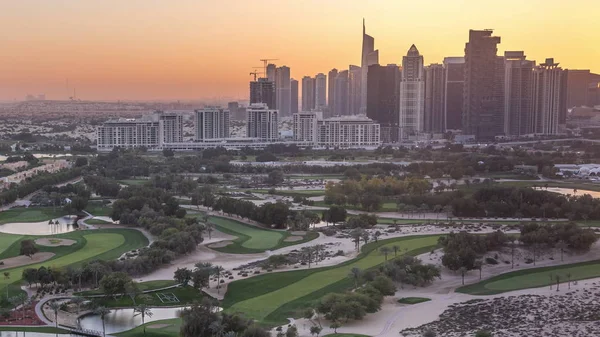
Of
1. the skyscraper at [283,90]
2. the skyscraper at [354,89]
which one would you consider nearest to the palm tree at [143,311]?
the skyscraper at [354,89]

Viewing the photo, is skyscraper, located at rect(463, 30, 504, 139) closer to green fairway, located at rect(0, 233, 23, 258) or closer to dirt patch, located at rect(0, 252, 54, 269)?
green fairway, located at rect(0, 233, 23, 258)

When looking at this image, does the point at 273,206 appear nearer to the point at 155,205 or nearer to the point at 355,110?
the point at 155,205

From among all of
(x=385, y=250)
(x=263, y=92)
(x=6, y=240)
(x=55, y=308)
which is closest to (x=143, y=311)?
(x=55, y=308)

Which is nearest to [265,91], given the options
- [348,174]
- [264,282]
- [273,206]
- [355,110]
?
[355,110]

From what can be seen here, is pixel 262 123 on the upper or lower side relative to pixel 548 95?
lower

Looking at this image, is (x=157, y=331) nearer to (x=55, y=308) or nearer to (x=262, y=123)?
(x=55, y=308)

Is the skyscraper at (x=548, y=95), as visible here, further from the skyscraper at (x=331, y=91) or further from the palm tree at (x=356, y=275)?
the palm tree at (x=356, y=275)

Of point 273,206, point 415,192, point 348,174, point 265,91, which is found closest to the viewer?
point 273,206
